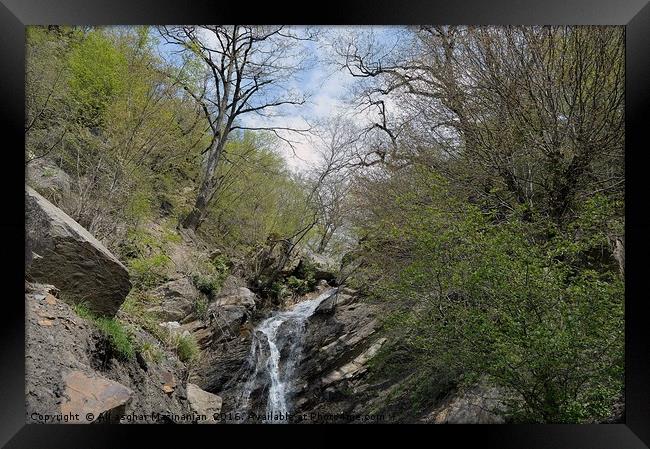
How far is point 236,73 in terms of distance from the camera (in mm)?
3139

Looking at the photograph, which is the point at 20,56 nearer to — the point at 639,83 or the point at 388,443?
the point at 388,443

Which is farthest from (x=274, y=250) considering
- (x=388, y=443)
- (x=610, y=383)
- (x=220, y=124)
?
(x=610, y=383)

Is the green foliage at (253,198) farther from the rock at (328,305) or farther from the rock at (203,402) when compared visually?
the rock at (203,402)

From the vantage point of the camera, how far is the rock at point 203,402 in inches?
108

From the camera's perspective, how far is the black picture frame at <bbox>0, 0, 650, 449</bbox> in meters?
2.24

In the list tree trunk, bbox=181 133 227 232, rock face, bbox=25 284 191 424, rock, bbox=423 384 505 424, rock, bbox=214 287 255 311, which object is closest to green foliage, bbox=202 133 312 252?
tree trunk, bbox=181 133 227 232

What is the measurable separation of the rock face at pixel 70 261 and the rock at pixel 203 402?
823 mm

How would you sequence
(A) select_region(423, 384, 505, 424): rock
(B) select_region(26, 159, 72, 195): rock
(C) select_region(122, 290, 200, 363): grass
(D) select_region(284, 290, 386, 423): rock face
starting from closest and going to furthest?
(A) select_region(423, 384, 505, 424): rock, (B) select_region(26, 159, 72, 195): rock, (D) select_region(284, 290, 386, 423): rock face, (C) select_region(122, 290, 200, 363): grass

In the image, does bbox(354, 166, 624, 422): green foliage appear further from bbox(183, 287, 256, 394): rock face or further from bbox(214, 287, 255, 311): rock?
bbox(214, 287, 255, 311): rock

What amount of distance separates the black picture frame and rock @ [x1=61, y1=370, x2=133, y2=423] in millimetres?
96

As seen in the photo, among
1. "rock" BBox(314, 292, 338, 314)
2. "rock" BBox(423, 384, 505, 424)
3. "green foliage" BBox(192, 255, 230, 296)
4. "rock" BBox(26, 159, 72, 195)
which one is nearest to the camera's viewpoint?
"rock" BBox(423, 384, 505, 424)

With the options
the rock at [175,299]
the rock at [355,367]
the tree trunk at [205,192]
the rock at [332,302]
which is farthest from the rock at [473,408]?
the tree trunk at [205,192]
